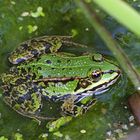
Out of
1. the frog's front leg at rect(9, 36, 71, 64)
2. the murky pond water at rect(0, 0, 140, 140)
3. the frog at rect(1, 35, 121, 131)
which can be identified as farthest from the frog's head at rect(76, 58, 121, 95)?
the frog's front leg at rect(9, 36, 71, 64)

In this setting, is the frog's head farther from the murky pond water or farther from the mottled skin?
the murky pond water

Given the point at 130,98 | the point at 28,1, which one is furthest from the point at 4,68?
the point at 130,98

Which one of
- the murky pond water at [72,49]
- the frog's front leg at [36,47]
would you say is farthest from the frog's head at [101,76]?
the frog's front leg at [36,47]

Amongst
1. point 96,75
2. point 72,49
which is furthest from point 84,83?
point 72,49

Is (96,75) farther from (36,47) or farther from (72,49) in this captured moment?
(36,47)

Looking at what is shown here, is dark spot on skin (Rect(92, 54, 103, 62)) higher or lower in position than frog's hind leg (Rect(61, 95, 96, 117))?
higher

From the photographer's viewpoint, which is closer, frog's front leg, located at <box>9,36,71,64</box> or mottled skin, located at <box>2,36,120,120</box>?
mottled skin, located at <box>2,36,120,120</box>

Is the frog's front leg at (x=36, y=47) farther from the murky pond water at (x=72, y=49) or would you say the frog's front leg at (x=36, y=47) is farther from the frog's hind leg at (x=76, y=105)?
the frog's hind leg at (x=76, y=105)
